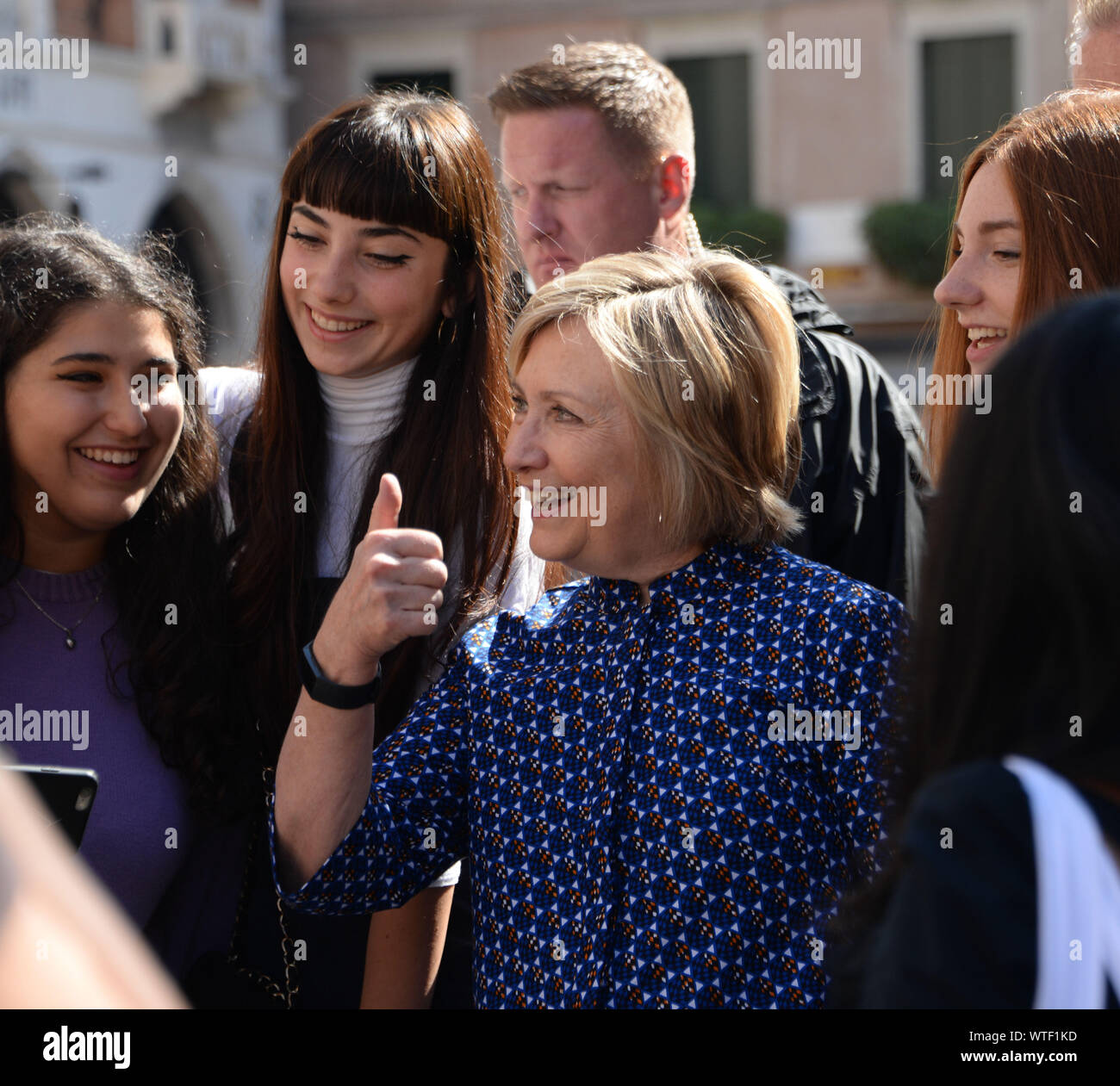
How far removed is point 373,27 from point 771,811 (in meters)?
17.3

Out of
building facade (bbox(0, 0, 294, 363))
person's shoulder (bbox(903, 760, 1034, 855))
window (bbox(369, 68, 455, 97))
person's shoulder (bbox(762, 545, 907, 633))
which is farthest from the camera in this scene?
window (bbox(369, 68, 455, 97))

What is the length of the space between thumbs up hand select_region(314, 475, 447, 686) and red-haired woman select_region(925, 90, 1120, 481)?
0.83 m

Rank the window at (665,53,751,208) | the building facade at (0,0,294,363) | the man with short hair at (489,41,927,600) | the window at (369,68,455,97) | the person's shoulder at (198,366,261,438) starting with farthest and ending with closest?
1. the window at (369,68,455,97)
2. the window at (665,53,751,208)
3. the building facade at (0,0,294,363)
4. the man with short hair at (489,41,927,600)
5. the person's shoulder at (198,366,261,438)

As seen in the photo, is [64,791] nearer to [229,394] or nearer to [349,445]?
[349,445]

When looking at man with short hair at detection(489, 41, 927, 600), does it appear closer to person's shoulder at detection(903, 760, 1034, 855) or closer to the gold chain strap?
the gold chain strap

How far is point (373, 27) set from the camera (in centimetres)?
1775

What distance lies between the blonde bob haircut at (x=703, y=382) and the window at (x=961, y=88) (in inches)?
586

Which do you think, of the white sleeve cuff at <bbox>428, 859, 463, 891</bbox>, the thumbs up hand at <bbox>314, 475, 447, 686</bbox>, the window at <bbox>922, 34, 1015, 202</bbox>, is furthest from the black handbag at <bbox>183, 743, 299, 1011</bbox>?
the window at <bbox>922, 34, 1015, 202</bbox>

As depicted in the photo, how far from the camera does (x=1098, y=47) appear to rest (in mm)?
3006

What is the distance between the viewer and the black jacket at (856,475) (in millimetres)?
2828

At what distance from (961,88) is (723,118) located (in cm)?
258

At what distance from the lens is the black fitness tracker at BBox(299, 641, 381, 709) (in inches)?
74.9

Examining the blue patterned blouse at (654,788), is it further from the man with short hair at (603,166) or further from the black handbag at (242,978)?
the man with short hair at (603,166)

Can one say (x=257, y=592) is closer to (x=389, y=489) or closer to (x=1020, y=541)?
(x=389, y=489)
